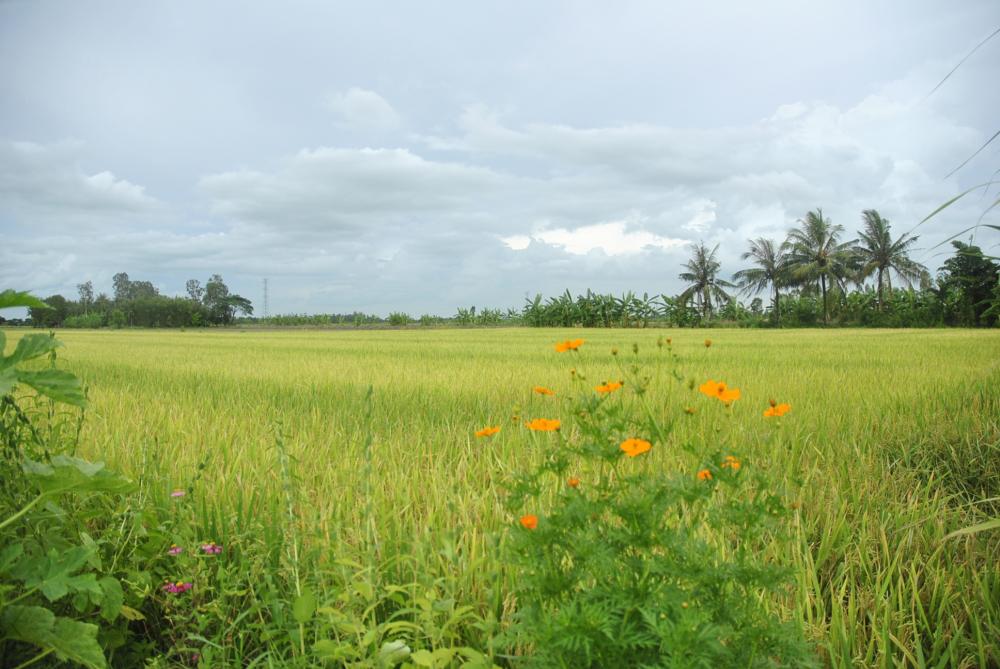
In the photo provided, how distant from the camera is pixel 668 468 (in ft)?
7.23

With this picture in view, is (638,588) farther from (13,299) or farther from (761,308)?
(761,308)

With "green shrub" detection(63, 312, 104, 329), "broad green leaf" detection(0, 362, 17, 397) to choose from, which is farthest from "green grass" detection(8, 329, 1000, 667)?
"green shrub" detection(63, 312, 104, 329)

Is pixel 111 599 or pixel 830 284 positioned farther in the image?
pixel 830 284

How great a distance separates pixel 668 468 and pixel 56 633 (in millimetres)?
1838

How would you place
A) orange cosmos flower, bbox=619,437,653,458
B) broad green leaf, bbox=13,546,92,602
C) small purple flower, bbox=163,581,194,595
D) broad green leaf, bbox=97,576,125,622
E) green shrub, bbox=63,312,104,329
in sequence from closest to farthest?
orange cosmos flower, bbox=619,437,653,458, broad green leaf, bbox=13,546,92,602, broad green leaf, bbox=97,576,125,622, small purple flower, bbox=163,581,194,595, green shrub, bbox=63,312,104,329

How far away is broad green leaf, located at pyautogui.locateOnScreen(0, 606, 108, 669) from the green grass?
0.48 metres

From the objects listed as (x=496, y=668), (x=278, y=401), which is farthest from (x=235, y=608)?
(x=278, y=401)

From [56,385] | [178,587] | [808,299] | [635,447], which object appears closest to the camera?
[635,447]

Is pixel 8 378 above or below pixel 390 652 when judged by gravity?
above

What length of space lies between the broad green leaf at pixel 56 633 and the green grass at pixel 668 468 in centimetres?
48

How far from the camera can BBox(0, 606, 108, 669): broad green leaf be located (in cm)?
120

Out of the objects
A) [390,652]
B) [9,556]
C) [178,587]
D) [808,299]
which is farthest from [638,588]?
[808,299]

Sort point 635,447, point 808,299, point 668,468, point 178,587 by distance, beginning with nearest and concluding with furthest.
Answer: point 635,447, point 178,587, point 668,468, point 808,299

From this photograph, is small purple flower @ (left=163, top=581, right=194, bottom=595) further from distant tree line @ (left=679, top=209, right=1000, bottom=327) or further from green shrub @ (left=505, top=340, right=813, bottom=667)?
distant tree line @ (left=679, top=209, right=1000, bottom=327)
